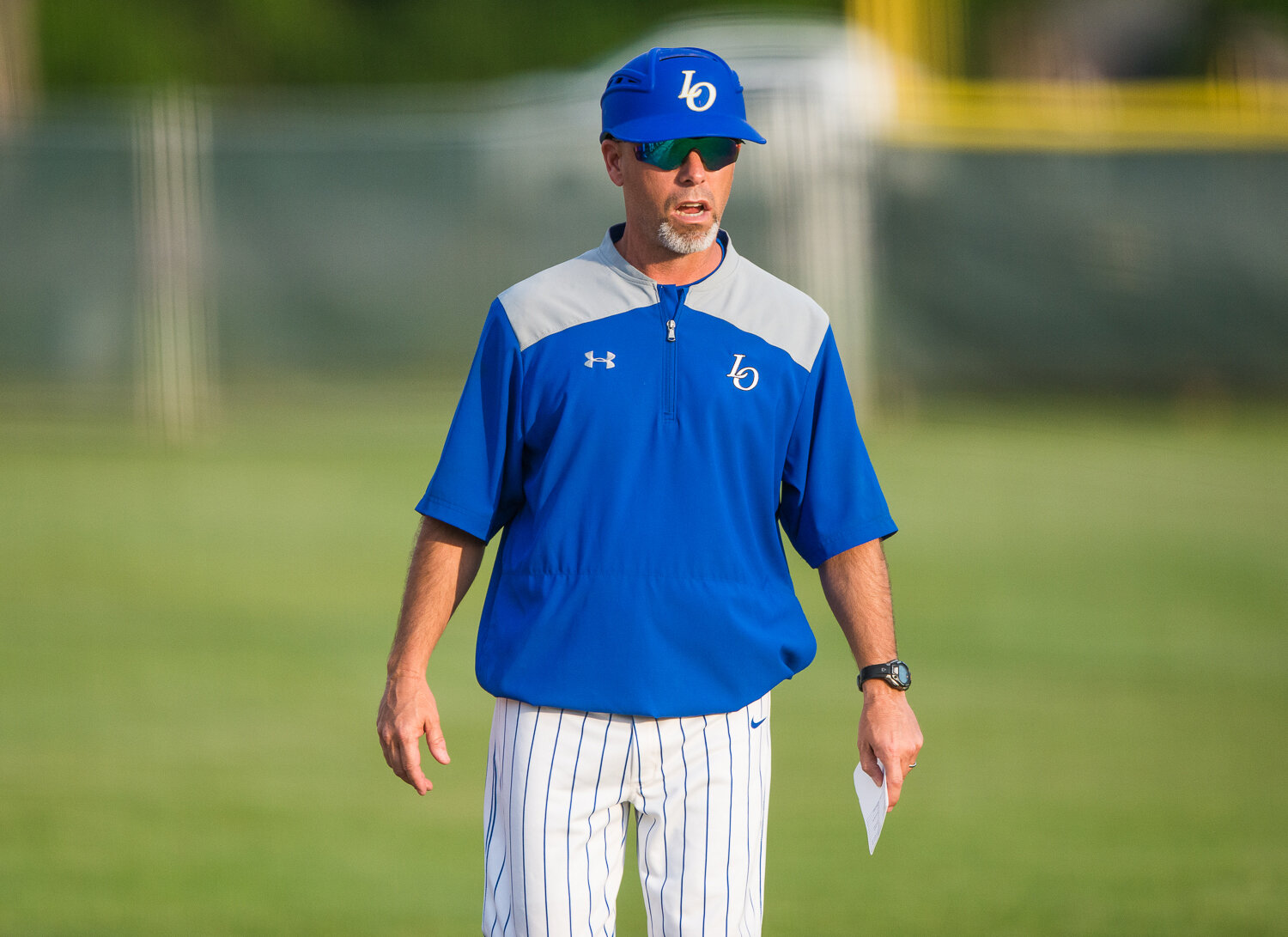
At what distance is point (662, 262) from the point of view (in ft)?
9.86

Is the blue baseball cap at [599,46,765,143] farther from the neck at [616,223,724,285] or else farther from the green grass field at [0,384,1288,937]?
the green grass field at [0,384,1288,937]

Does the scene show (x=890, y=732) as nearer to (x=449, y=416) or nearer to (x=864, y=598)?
(x=864, y=598)

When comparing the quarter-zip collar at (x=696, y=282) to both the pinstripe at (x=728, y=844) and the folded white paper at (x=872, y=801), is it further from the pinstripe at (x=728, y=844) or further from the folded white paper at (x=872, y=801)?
the folded white paper at (x=872, y=801)

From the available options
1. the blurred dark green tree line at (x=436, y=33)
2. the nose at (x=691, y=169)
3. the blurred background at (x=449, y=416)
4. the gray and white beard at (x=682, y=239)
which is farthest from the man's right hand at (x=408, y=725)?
the blurred dark green tree line at (x=436, y=33)

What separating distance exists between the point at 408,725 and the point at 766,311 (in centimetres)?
101

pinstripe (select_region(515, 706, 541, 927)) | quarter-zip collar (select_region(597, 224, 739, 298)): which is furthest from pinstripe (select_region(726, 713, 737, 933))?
quarter-zip collar (select_region(597, 224, 739, 298))

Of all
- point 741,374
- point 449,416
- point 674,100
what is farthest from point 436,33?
point 741,374

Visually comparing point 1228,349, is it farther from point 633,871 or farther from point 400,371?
point 633,871

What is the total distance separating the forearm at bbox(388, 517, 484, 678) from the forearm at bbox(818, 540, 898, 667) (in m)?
0.69

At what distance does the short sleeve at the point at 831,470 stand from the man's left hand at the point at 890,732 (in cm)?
28

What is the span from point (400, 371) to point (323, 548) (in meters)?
7.18

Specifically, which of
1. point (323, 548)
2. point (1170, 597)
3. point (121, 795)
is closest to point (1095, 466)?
point (1170, 597)

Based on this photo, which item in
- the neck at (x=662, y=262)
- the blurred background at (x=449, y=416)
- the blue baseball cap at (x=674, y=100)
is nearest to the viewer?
the blue baseball cap at (x=674, y=100)

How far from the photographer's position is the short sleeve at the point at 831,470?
3.03 m
